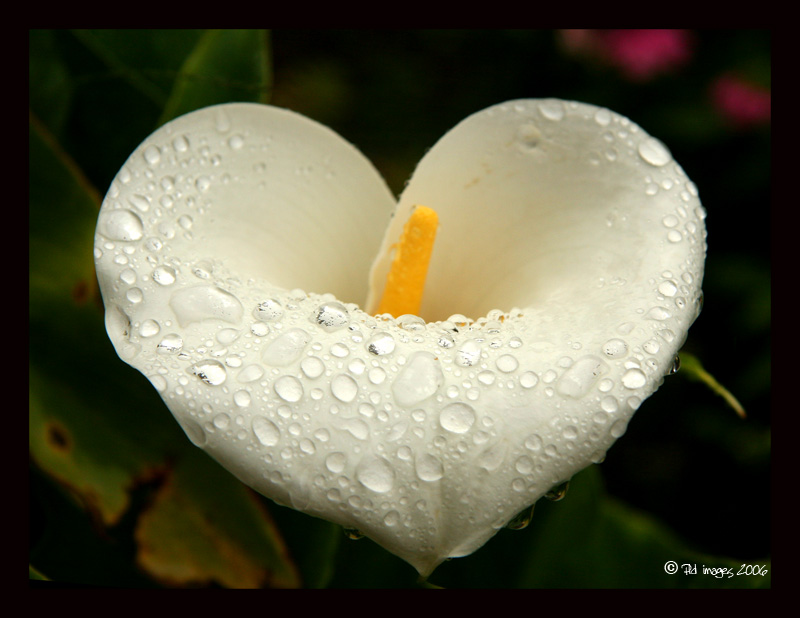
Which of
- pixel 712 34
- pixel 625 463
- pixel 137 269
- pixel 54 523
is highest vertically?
pixel 137 269

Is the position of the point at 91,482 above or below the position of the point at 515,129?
below

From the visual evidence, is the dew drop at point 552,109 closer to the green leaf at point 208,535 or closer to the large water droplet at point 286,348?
the large water droplet at point 286,348

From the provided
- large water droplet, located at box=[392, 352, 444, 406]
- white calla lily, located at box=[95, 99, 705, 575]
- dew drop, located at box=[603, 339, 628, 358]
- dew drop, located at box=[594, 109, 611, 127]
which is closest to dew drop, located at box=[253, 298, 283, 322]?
white calla lily, located at box=[95, 99, 705, 575]

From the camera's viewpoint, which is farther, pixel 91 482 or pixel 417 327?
pixel 91 482

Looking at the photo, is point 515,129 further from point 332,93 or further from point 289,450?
point 332,93

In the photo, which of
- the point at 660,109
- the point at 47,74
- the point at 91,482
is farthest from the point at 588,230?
the point at 660,109

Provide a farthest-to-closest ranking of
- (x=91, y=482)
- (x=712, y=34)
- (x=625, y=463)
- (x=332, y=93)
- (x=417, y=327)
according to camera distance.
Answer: (x=332, y=93), (x=712, y=34), (x=625, y=463), (x=91, y=482), (x=417, y=327)

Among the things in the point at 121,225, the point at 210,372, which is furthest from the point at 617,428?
Answer: the point at 121,225
